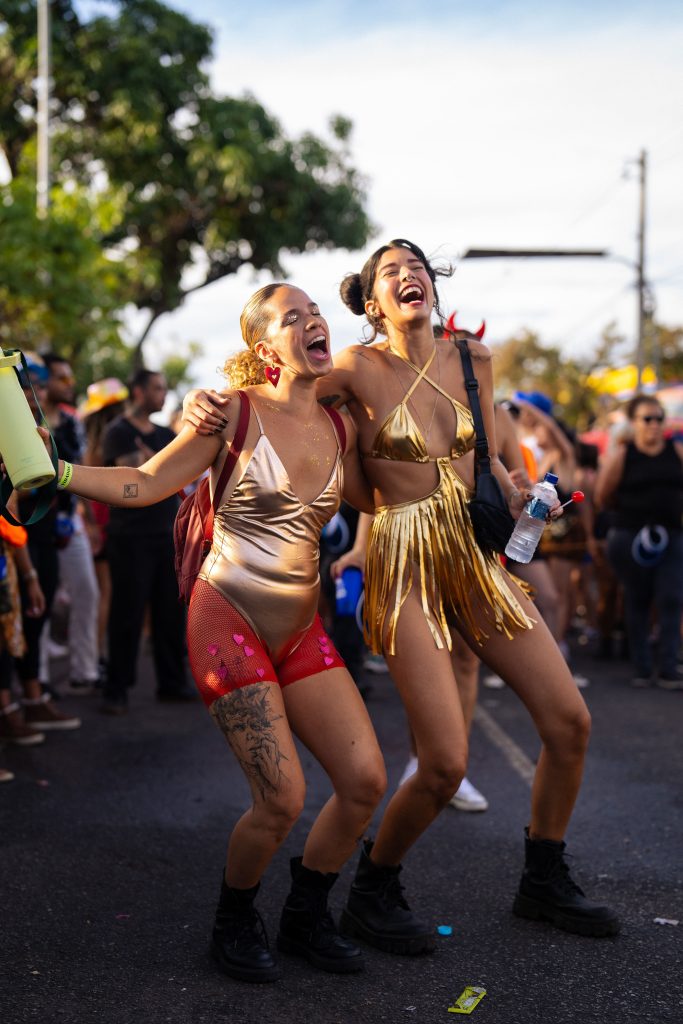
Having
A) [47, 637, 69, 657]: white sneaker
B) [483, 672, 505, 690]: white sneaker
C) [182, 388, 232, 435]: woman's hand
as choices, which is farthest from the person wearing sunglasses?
[182, 388, 232, 435]: woman's hand

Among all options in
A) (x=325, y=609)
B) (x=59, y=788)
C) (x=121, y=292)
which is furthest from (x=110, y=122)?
(x=59, y=788)

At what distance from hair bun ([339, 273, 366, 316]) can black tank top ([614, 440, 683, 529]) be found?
546 cm

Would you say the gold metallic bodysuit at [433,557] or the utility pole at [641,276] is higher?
the utility pole at [641,276]

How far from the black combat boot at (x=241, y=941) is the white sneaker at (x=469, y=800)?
2.06m

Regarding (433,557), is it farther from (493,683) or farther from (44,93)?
(44,93)

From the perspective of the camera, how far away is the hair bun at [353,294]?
4.42 metres

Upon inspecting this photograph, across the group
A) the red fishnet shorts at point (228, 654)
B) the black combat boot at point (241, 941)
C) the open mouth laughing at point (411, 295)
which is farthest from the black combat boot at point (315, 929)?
the open mouth laughing at point (411, 295)

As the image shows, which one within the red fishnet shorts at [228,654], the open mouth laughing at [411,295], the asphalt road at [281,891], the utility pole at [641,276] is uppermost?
the utility pole at [641,276]

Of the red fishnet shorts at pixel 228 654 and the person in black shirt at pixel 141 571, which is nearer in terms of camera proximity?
the red fishnet shorts at pixel 228 654

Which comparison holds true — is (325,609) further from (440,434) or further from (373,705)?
(440,434)

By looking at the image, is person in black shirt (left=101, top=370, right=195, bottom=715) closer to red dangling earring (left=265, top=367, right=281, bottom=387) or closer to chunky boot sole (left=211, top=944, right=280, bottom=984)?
red dangling earring (left=265, top=367, right=281, bottom=387)

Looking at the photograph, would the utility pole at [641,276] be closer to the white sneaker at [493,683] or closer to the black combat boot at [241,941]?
the white sneaker at [493,683]

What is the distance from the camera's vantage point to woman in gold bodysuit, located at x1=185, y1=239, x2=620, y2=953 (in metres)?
3.91

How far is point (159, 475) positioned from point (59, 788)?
2.92 metres
